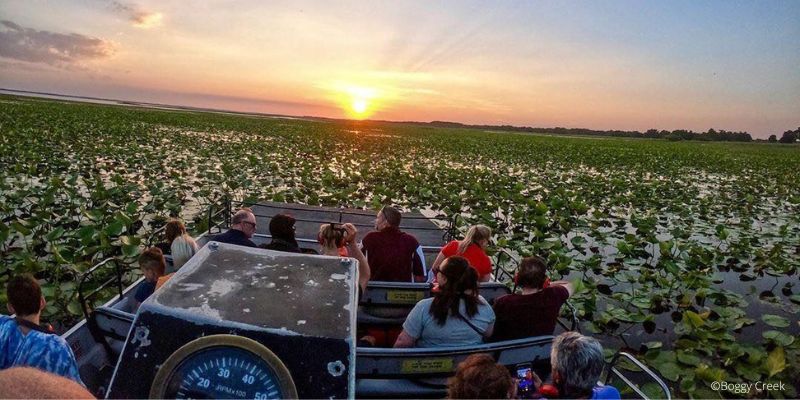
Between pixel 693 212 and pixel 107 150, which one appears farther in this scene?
pixel 107 150

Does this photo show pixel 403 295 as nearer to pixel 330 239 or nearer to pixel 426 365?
pixel 330 239

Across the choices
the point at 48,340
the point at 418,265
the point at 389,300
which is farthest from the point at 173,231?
the point at 418,265

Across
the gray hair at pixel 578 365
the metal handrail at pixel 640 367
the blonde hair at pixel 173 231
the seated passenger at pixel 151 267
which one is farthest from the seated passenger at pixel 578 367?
the blonde hair at pixel 173 231

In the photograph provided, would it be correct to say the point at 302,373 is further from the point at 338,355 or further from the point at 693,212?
the point at 693,212

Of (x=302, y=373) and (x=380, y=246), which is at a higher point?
(x=302, y=373)

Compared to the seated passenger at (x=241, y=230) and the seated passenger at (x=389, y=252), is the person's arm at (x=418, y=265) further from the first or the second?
the seated passenger at (x=241, y=230)

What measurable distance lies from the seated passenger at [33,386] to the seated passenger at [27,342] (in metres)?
2.13

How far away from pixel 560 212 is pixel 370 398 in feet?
38.1

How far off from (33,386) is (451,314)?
3.08 m

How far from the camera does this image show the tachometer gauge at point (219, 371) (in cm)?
189

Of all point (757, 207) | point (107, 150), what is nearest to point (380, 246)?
point (757, 207)

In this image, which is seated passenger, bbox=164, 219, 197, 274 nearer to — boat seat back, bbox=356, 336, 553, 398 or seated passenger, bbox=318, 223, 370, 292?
seated passenger, bbox=318, 223, 370, 292

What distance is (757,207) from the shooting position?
17625 millimetres

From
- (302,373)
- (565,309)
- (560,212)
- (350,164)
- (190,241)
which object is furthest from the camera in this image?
(350,164)
